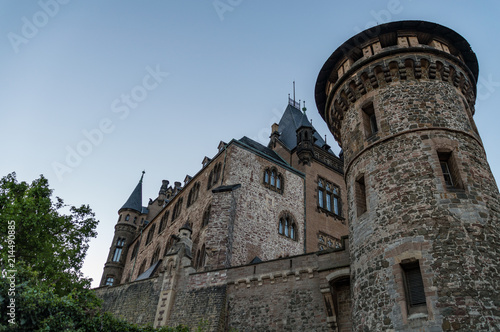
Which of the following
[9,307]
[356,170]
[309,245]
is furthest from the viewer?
[309,245]

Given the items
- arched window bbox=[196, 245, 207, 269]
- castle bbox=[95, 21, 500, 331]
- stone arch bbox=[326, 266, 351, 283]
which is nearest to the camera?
castle bbox=[95, 21, 500, 331]

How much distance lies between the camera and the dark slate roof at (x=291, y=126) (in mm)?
32631

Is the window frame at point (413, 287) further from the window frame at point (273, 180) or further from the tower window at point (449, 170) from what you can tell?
the window frame at point (273, 180)

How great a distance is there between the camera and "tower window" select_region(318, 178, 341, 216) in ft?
94.8

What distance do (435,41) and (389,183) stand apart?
6892 mm

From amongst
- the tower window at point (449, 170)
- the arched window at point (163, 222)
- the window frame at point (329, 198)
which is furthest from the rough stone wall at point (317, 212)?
the tower window at point (449, 170)

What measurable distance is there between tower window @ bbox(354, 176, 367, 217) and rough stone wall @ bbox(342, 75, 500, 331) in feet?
0.49

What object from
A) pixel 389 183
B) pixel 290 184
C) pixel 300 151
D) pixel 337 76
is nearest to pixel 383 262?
pixel 389 183

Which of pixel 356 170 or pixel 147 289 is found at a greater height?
pixel 356 170

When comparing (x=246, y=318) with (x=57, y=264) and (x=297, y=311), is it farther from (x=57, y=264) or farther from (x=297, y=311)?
(x=57, y=264)

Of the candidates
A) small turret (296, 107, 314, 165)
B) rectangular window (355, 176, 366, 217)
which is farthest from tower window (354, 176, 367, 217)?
small turret (296, 107, 314, 165)

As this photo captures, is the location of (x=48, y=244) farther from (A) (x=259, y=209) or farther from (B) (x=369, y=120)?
(B) (x=369, y=120)

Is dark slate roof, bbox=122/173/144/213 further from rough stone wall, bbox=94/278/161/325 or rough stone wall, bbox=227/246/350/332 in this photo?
rough stone wall, bbox=227/246/350/332

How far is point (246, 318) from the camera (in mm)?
16312
